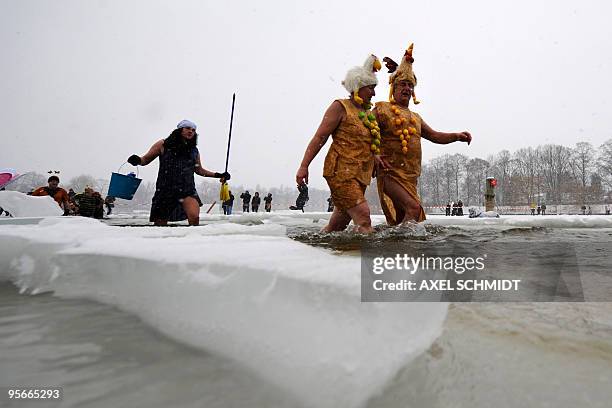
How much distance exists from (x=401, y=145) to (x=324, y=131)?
1.02 meters

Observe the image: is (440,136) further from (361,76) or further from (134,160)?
(134,160)

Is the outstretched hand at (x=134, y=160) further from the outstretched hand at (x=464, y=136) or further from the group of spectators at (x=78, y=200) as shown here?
the group of spectators at (x=78, y=200)

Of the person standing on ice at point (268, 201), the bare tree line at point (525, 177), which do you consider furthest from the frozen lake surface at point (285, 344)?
the bare tree line at point (525, 177)

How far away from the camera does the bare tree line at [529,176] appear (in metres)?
44.4

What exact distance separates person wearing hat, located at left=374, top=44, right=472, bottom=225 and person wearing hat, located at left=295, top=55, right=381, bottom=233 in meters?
0.41

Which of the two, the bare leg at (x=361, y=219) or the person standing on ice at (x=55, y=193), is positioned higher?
the person standing on ice at (x=55, y=193)

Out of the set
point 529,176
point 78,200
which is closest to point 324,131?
point 78,200

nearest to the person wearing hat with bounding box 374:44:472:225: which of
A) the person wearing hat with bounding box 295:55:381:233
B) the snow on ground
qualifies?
the person wearing hat with bounding box 295:55:381:233

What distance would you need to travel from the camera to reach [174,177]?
15.6ft

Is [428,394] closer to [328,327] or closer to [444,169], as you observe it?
[328,327]

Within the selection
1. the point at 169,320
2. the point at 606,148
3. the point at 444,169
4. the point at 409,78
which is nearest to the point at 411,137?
the point at 409,78

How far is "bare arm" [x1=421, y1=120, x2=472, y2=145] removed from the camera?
4.41 meters

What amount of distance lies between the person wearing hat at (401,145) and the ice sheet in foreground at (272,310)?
2844mm

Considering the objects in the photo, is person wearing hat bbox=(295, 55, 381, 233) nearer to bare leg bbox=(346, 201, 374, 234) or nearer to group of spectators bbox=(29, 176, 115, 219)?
bare leg bbox=(346, 201, 374, 234)
